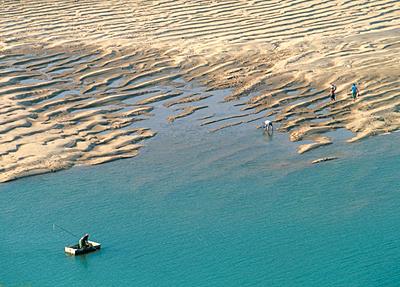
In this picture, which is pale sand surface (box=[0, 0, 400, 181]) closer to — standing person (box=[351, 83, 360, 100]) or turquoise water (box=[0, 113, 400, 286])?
standing person (box=[351, 83, 360, 100])

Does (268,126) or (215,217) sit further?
(268,126)

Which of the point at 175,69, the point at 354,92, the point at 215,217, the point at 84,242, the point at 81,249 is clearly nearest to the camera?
the point at 81,249

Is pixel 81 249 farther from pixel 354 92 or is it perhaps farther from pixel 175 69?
pixel 175 69

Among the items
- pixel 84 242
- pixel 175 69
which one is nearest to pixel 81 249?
pixel 84 242

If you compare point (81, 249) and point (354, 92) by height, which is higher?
point (354, 92)

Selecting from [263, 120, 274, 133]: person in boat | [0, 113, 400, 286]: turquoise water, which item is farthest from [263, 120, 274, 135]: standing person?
[0, 113, 400, 286]: turquoise water

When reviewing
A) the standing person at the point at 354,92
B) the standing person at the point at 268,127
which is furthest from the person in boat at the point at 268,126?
the standing person at the point at 354,92

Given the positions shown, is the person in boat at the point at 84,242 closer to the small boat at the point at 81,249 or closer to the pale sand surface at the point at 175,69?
the small boat at the point at 81,249
